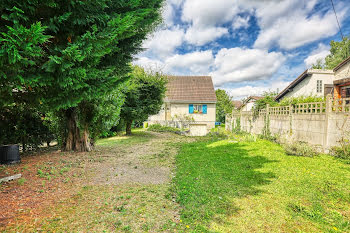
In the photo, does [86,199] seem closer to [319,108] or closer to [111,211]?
[111,211]

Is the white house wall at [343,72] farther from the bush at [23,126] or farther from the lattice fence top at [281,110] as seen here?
the bush at [23,126]

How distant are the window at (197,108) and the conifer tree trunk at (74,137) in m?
15.5

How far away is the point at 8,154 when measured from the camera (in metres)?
5.28

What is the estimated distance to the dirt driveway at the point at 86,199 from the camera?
2498 millimetres

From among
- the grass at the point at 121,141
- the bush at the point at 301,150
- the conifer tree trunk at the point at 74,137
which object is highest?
the conifer tree trunk at the point at 74,137

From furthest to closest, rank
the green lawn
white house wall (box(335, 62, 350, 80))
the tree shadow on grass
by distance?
white house wall (box(335, 62, 350, 80))
the tree shadow on grass
the green lawn

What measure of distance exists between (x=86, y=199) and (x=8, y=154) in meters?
4.05

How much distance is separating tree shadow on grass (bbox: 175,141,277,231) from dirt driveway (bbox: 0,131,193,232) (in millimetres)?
327

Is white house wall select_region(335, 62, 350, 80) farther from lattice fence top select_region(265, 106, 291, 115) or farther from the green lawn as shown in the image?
→ the green lawn

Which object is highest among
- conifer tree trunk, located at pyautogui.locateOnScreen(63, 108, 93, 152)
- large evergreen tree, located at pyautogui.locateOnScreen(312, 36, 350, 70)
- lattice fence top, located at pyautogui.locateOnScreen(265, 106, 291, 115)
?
large evergreen tree, located at pyautogui.locateOnScreen(312, 36, 350, 70)

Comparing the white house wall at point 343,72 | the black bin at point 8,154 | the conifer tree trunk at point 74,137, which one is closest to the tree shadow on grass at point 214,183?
the conifer tree trunk at point 74,137

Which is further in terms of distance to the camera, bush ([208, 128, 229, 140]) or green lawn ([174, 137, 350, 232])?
bush ([208, 128, 229, 140])

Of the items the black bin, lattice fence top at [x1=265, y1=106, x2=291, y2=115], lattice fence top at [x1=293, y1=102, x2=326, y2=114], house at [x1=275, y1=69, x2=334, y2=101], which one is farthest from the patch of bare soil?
house at [x1=275, y1=69, x2=334, y2=101]

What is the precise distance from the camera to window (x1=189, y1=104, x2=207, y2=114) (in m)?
21.8
